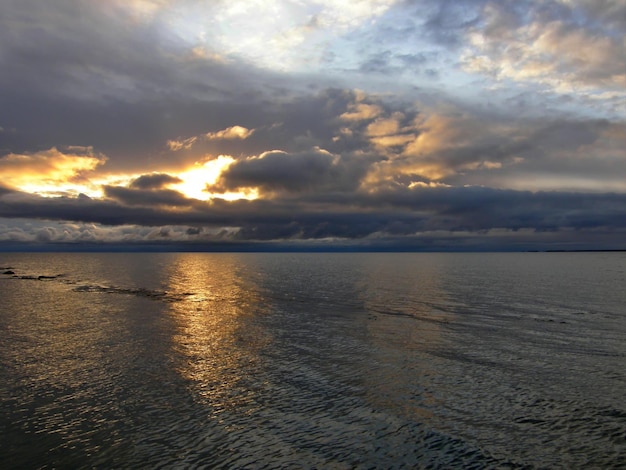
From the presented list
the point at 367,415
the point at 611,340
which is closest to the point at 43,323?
the point at 367,415

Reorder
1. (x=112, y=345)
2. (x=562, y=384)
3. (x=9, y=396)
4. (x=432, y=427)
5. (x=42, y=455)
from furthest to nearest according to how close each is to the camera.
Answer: (x=112, y=345)
(x=562, y=384)
(x=9, y=396)
(x=432, y=427)
(x=42, y=455)

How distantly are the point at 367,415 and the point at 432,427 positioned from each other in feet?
10.6

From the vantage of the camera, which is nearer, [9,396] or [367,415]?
[367,415]

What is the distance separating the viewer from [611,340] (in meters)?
36.8

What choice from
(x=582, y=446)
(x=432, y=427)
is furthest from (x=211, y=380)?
(x=582, y=446)

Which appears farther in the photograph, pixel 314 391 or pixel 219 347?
pixel 219 347

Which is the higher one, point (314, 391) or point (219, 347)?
point (314, 391)

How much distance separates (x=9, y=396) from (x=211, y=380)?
1115 cm

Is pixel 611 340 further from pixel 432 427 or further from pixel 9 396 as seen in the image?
pixel 9 396

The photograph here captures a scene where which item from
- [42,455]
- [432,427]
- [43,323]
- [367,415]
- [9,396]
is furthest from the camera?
[43,323]

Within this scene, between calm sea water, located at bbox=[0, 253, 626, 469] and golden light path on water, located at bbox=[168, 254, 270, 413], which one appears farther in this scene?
golden light path on water, located at bbox=[168, 254, 270, 413]

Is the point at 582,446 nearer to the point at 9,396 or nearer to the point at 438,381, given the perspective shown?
the point at 438,381

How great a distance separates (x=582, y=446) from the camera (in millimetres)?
17672

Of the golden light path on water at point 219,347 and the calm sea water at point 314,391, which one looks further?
the golden light path on water at point 219,347
